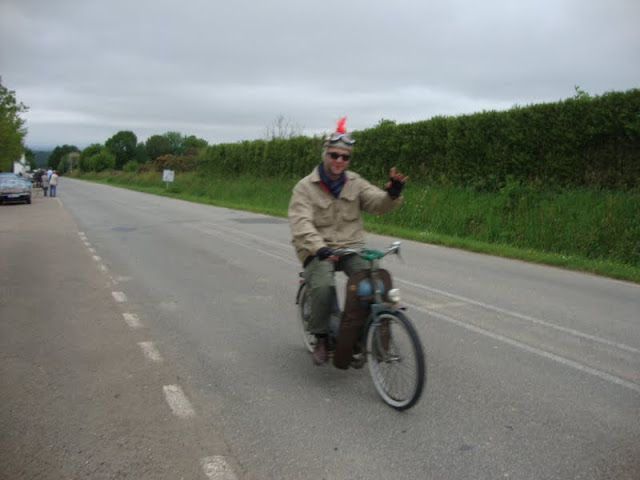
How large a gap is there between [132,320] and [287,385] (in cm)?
266

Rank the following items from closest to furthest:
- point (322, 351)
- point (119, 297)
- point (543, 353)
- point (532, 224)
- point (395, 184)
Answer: point (395, 184) < point (322, 351) < point (543, 353) < point (119, 297) < point (532, 224)

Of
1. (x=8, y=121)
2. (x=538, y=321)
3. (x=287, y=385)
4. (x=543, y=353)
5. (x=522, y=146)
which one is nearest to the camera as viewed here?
(x=287, y=385)

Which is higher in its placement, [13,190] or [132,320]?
[13,190]

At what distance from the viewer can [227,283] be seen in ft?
27.8

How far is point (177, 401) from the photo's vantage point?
417cm

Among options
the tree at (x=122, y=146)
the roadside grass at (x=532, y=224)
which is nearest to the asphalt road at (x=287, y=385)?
the roadside grass at (x=532, y=224)

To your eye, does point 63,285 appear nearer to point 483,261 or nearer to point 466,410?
point 466,410

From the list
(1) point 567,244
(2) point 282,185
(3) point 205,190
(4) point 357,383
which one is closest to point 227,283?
(4) point 357,383

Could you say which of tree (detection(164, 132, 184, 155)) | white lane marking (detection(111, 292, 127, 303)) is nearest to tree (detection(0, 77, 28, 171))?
white lane marking (detection(111, 292, 127, 303))

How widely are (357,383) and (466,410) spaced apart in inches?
37.3

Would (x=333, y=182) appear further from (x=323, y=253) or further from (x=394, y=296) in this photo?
(x=394, y=296)

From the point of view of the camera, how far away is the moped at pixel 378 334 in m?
3.99

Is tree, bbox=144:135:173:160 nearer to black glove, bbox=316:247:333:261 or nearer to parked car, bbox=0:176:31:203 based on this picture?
parked car, bbox=0:176:31:203

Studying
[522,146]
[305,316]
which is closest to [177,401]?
[305,316]
